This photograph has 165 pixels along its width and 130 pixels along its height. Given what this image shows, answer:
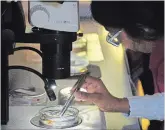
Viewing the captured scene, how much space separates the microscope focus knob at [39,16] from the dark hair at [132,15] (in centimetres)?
22

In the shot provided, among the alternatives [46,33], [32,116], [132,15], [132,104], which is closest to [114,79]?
[132,104]

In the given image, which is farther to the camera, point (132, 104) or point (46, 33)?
point (132, 104)

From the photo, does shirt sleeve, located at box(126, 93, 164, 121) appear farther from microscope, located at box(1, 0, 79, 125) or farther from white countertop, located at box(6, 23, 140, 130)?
microscope, located at box(1, 0, 79, 125)

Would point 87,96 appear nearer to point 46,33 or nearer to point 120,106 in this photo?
point 120,106

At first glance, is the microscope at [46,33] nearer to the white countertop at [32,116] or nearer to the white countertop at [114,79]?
the white countertop at [32,116]

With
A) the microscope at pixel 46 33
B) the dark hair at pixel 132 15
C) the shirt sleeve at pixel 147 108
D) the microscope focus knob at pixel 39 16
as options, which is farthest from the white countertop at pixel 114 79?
the dark hair at pixel 132 15

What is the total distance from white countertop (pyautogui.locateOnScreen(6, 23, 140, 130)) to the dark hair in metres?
0.51

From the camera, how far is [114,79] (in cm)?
176

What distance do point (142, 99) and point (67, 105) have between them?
0.24 metres

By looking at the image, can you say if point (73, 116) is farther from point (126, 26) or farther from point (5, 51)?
point (126, 26)

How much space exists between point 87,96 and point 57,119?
0.11 metres

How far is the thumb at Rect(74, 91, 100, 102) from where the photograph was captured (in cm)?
128

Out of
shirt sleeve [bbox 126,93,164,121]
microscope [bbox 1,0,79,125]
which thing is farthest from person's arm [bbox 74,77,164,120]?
microscope [bbox 1,0,79,125]

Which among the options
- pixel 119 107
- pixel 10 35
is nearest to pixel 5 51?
pixel 10 35
